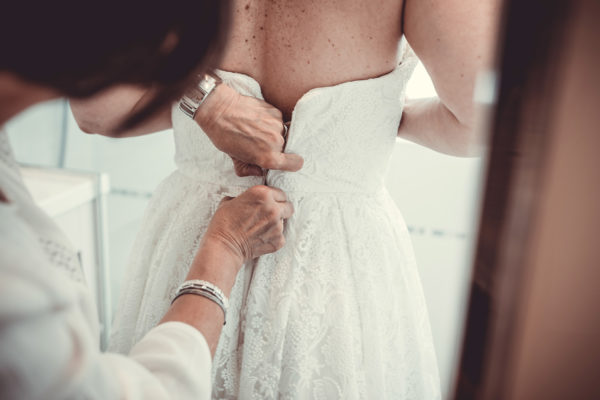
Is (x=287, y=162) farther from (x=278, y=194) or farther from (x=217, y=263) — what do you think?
(x=217, y=263)

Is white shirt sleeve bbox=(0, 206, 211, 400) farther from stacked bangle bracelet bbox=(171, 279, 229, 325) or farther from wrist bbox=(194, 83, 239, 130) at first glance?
wrist bbox=(194, 83, 239, 130)

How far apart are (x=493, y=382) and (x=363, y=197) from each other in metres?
0.52

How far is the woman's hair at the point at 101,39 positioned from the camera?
0.99 feet

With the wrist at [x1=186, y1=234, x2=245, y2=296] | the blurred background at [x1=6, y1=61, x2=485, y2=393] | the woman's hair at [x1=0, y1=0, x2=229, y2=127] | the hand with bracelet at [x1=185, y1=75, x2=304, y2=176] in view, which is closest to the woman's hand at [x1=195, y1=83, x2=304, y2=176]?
the hand with bracelet at [x1=185, y1=75, x2=304, y2=176]

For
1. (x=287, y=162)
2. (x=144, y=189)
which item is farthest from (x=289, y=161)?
(x=144, y=189)

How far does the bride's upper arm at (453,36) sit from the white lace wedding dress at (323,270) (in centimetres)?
8

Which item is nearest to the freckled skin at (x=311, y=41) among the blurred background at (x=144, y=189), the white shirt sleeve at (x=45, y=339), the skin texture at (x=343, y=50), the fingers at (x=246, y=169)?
the skin texture at (x=343, y=50)

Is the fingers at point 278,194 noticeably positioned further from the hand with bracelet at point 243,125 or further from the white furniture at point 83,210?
the white furniture at point 83,210

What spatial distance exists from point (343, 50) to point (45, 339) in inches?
19.8

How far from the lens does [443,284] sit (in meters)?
1.80

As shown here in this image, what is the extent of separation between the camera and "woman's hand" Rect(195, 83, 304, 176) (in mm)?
669

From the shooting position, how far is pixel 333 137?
688 millimetres

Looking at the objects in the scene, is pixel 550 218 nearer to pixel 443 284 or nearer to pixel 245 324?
pixel 245 324

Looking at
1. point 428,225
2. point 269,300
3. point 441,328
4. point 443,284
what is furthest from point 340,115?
point 441,328
